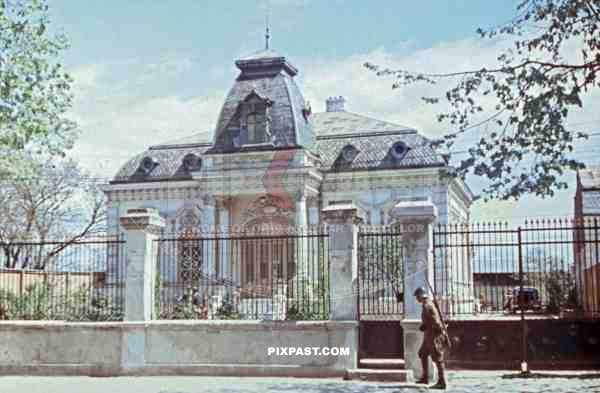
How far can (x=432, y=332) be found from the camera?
12.9 meters

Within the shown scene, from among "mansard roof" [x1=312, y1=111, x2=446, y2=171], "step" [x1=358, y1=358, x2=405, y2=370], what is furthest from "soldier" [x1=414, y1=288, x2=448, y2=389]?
"mansard roof" [x1=312, y1=111, x2=446, y2=171]

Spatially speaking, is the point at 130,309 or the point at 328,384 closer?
the point at 328,384

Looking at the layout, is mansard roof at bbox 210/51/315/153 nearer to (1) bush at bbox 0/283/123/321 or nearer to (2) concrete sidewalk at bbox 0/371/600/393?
(1) bush at bbox 0/283/123/321

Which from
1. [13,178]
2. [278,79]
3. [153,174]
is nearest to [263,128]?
[278,79]

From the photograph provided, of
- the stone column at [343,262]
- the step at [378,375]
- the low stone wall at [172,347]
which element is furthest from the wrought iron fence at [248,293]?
the step at [378,375]

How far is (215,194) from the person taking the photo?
37.5 metres

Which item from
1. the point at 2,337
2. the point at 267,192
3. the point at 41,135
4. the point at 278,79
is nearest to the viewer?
the point at 2,337

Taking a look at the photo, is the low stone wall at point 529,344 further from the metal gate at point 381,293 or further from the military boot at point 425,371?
the military boot at point 425,371

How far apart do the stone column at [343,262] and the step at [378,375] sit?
36.4 inches

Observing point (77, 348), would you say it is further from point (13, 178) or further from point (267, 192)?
point (267, 192)

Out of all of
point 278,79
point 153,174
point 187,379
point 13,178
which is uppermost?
point 278,79

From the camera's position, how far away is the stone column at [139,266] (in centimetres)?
1492

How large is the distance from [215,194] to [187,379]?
77.2 feet

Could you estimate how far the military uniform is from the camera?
42.0 ft
